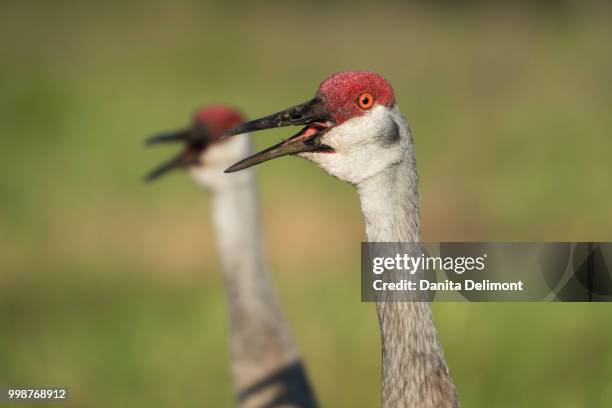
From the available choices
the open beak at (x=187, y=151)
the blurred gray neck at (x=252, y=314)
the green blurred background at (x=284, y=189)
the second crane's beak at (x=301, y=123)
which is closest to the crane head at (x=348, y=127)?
the second crane's beak at (x=301, y=123)

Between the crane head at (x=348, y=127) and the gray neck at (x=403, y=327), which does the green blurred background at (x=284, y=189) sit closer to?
the gray neck at (x=403, y=327)

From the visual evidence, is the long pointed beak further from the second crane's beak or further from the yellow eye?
the yellow eye

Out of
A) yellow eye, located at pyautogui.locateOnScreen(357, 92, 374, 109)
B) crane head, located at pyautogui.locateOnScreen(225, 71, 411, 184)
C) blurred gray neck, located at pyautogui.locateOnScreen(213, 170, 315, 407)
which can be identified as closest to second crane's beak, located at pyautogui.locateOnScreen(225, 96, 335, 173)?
crane head, located at pyautogui.locateOnScreen(225, 71, 411, 184)

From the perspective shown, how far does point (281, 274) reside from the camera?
8102 mm

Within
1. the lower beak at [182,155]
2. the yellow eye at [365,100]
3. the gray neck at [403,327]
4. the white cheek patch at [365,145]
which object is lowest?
the gray neck at [403,327]

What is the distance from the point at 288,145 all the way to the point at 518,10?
512 inches

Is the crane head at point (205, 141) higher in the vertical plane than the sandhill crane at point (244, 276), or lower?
higher

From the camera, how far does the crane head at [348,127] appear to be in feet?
10.1

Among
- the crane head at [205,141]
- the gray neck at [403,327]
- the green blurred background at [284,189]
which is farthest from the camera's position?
the green blurred background at [284,189]

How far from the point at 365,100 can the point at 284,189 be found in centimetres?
653

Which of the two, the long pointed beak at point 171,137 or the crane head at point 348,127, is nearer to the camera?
the crane head at point 348,127

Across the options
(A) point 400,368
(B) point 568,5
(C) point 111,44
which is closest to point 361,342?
(A) point 400,368

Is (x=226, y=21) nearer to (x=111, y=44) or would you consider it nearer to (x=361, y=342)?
(x=111, y=44)

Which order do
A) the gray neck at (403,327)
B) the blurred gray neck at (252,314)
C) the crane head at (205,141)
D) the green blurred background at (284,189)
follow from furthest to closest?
the green blurred background at (284,189) → the crane head at (205,141) → the blurred gray neck at (252,314) → the gray neck at (403,327)
